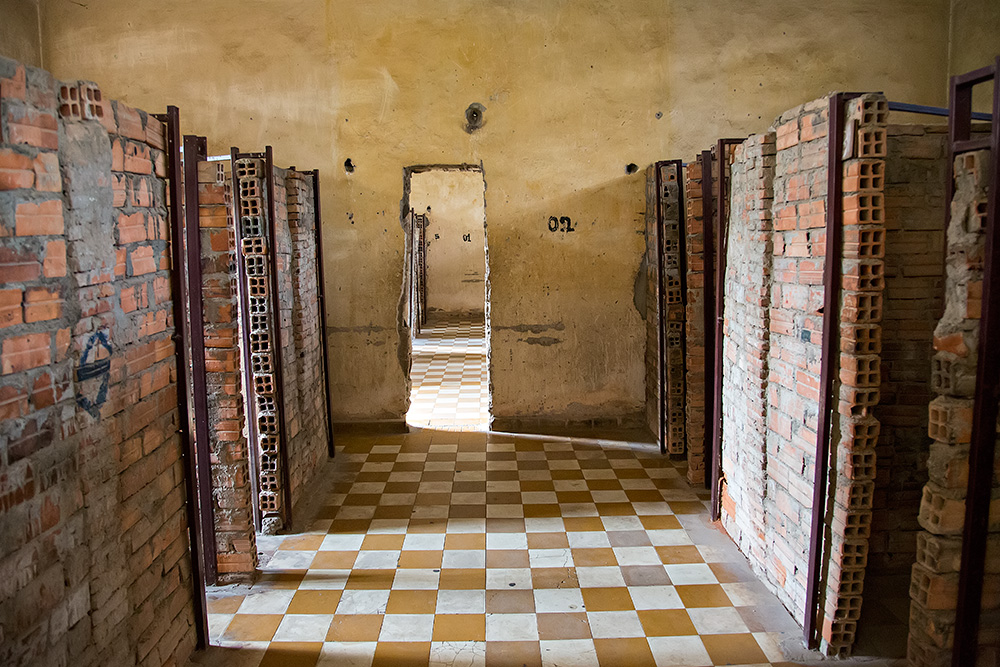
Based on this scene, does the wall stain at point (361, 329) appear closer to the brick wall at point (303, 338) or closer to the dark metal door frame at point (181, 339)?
the brick wall at point (303, 338)

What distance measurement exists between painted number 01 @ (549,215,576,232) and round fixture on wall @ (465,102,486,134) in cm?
118

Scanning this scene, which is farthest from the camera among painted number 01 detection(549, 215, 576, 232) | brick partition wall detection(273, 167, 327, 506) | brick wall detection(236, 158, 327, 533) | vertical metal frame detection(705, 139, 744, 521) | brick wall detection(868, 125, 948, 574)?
painted number 01 detection(549, 215, 576, 232)

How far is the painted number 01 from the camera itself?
6922 mm

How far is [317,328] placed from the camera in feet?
19.9

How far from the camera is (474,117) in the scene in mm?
6797

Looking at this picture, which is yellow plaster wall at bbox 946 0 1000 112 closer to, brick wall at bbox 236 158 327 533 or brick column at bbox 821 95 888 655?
brick column at bbox 821 95 888 655

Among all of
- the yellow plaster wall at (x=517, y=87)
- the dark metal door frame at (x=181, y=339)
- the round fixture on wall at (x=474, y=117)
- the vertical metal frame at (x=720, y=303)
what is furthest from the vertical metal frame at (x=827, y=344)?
the round fixture on wall at (x=474, y=117)

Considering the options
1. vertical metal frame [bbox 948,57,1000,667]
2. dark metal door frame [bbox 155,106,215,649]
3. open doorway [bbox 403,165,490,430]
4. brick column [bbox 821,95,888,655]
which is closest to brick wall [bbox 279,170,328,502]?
dark metal door frame [bbox 155,106,215,649]

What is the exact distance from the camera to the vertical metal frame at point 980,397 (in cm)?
242

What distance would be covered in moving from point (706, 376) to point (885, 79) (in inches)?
161

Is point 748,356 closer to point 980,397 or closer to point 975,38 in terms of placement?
point 980,397

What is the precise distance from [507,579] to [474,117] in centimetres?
461

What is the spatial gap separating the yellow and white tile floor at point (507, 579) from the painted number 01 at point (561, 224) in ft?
7.96

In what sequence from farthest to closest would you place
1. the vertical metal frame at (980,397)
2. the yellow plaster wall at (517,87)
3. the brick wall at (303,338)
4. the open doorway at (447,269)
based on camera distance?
the open doorway at (447,269) < the yellow plaster wall at (517,87) < the brick wall at (303,338) < the vertical metal frame at (980,397)
